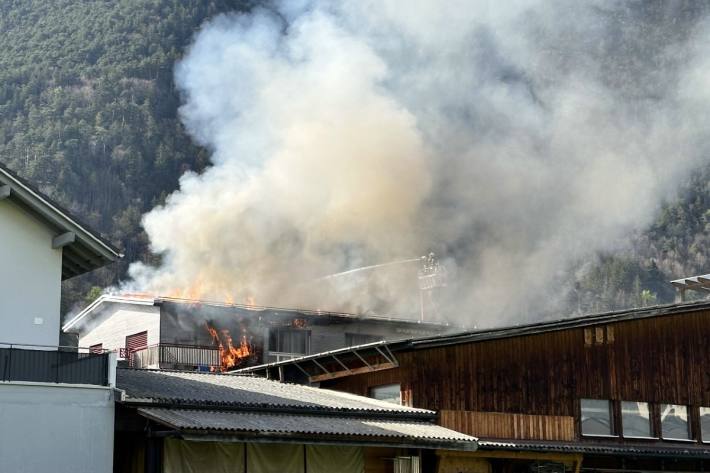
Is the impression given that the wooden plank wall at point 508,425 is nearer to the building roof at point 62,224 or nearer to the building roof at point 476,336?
the building roof at point 476,336

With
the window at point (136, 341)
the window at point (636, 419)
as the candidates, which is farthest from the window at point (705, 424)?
the window at point (136, 341)

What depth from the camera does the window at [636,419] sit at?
34938 millimetres

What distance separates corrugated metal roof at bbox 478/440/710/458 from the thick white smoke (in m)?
30.5

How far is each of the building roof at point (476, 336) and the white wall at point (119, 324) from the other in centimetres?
1289

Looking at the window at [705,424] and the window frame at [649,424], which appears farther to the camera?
the window at [705,424]

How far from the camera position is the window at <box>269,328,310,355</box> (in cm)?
5256

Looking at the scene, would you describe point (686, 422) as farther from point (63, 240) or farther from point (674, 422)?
point (63, 240)

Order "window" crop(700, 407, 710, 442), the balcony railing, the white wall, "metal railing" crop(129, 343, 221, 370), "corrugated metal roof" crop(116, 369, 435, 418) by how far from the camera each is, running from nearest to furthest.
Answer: the balcony railing → "corrugated metal roof" crop(116, 369, 435, 418) → "window" crop(700, 407, 710, 442) → "metal railing" crop(129, 343, 221, 370) → the white wall

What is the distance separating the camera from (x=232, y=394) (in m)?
28.6

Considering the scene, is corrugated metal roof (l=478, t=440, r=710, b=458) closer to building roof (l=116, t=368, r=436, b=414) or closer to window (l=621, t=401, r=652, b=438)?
window (l=621, t=401, r=652, b=438)

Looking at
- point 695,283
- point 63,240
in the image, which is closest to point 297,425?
point 63,240

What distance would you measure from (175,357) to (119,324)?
5.31 m

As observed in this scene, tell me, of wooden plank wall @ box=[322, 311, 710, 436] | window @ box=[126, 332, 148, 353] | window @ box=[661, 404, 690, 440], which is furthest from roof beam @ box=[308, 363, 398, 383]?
window @ box=[126, 332, 148, 353]

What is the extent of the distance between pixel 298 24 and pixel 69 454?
83.0 metres
